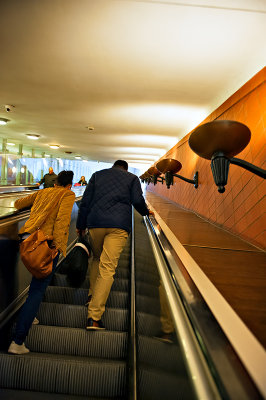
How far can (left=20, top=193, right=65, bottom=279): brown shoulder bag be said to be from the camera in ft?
6.56

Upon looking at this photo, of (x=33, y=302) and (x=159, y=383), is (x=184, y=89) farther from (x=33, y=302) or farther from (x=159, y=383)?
(x=159, y=383)

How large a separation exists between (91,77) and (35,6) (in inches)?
57.7

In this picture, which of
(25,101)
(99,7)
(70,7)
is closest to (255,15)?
(99,7)

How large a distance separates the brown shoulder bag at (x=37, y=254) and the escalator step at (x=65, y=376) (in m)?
0.64

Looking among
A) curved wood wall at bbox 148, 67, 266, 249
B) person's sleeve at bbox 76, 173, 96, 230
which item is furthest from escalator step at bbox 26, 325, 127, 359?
curved wood wall at bbox 148, 67, 266, 249

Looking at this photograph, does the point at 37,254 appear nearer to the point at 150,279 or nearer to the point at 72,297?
the point at 150,279

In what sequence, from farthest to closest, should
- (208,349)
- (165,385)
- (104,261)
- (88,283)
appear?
(88,283) → (104,261) → (165,385) → (208,349)

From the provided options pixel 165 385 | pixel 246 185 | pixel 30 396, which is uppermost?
pixel 246 185

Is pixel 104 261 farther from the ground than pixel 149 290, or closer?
farther from the ground

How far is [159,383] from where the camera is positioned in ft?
3.70

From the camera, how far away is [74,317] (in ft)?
8.32

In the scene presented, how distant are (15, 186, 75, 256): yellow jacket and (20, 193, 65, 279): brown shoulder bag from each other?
4.1 inches

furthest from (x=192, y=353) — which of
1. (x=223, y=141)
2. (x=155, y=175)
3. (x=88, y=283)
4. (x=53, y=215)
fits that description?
(x=155, y=175)

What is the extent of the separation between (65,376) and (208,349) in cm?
161
